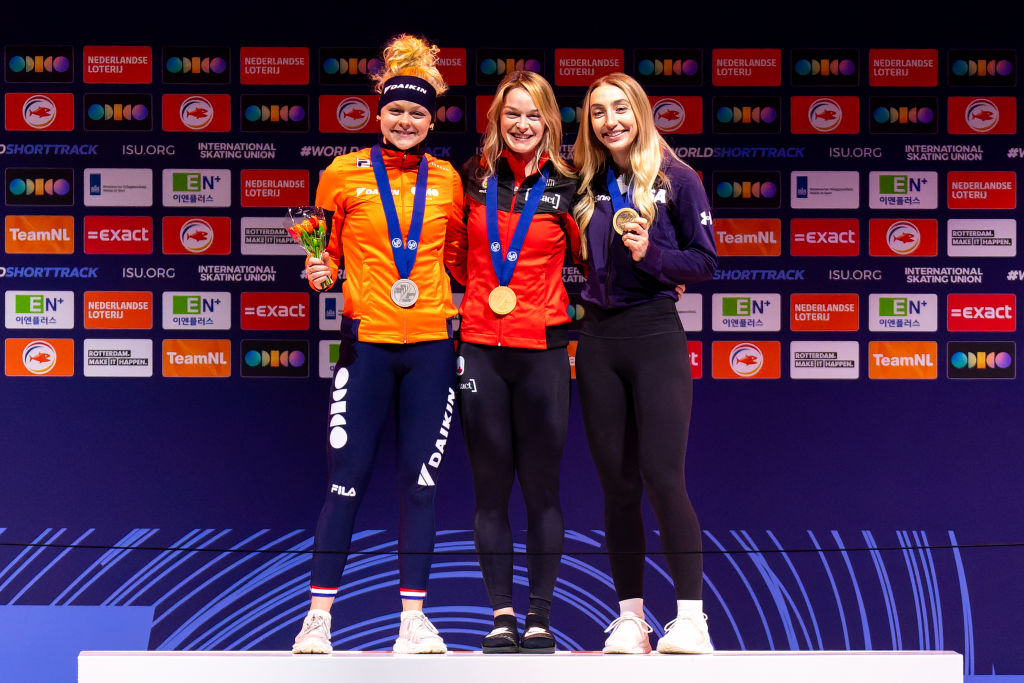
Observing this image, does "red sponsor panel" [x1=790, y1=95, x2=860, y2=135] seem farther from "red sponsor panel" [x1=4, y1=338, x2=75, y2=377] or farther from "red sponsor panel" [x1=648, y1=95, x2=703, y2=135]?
"red sponsor panel" [x1=4, y1=338, x2=75, y2=377]

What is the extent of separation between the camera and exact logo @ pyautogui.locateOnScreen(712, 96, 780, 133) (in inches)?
149

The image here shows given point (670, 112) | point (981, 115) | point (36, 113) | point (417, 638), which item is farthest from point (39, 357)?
point (981, 115)

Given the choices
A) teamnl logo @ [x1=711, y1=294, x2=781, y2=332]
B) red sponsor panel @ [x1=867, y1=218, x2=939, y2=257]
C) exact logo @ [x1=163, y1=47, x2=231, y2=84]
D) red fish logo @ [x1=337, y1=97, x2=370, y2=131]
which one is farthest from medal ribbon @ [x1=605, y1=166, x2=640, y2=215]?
exact logo @ [x1=163, y1=47, x2=231, y2=84]

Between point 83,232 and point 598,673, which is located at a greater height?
point 83,232

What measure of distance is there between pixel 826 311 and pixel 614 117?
1459 mm

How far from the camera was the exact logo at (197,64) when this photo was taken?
378 centimetres

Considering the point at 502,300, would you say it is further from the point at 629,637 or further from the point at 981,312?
the point at 981,312

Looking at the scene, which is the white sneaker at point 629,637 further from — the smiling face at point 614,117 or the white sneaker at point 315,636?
the smiling face at point 614,117

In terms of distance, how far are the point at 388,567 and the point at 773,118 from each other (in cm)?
231

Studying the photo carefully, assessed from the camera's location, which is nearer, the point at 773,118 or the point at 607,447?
the point at 607,447

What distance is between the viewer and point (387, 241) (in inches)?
109

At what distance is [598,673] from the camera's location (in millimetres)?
2711

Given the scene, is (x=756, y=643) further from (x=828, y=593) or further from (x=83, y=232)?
(x=83, y=232)

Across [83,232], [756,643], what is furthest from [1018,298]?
[83,232]
